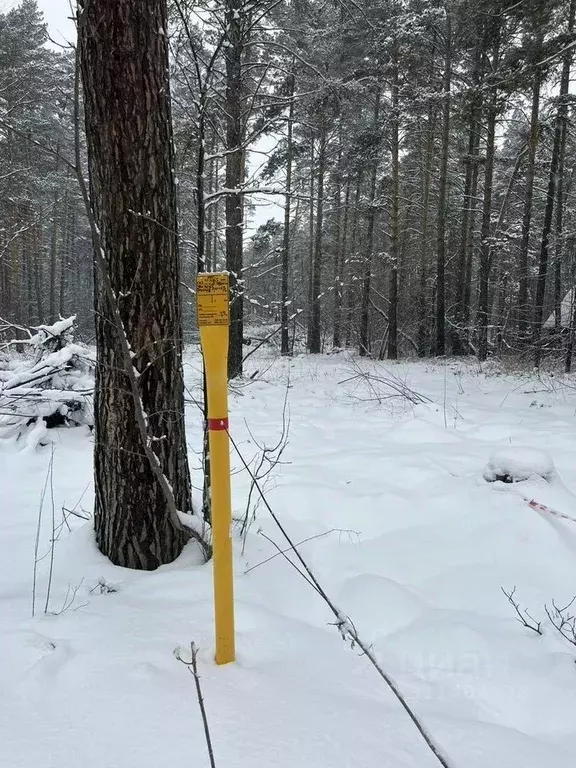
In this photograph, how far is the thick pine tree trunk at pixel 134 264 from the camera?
2.26 metres

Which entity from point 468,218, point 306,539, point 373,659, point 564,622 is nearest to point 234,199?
point 306,539

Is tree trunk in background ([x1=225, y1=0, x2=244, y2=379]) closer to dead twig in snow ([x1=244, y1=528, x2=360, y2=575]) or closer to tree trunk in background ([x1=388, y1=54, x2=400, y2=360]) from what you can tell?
dead twig in snow ([x1=244, y1=528, x2=360, y2=575])

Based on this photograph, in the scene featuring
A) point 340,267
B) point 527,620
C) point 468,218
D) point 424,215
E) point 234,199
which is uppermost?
point 468,218

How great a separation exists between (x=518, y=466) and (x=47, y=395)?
4.76m

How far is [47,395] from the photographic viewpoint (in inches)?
210

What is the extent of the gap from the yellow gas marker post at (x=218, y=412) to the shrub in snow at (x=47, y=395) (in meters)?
4.08

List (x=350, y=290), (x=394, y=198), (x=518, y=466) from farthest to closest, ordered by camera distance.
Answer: (x=350, y=290) < (x=394, y=198) < (x=518, y=466)

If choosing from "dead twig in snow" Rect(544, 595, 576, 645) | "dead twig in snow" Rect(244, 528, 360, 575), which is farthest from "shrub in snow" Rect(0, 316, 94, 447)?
"dead twig in snow" Rect(544, 595, 576, 645)

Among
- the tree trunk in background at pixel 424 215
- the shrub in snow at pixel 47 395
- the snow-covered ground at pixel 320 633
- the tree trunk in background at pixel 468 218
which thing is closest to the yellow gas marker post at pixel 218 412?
the snow-covered ground at pixel 320 633

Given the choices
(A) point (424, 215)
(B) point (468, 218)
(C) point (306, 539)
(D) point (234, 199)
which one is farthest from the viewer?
(B) point (468, 218)

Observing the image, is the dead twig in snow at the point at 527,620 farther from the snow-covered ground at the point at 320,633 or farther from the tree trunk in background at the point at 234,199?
the tree trunk in background at the point at 234,199

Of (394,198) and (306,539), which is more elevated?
(394,198)

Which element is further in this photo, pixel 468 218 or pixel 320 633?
pixel 468 218

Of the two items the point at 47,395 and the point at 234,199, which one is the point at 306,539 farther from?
the point at 234,199
